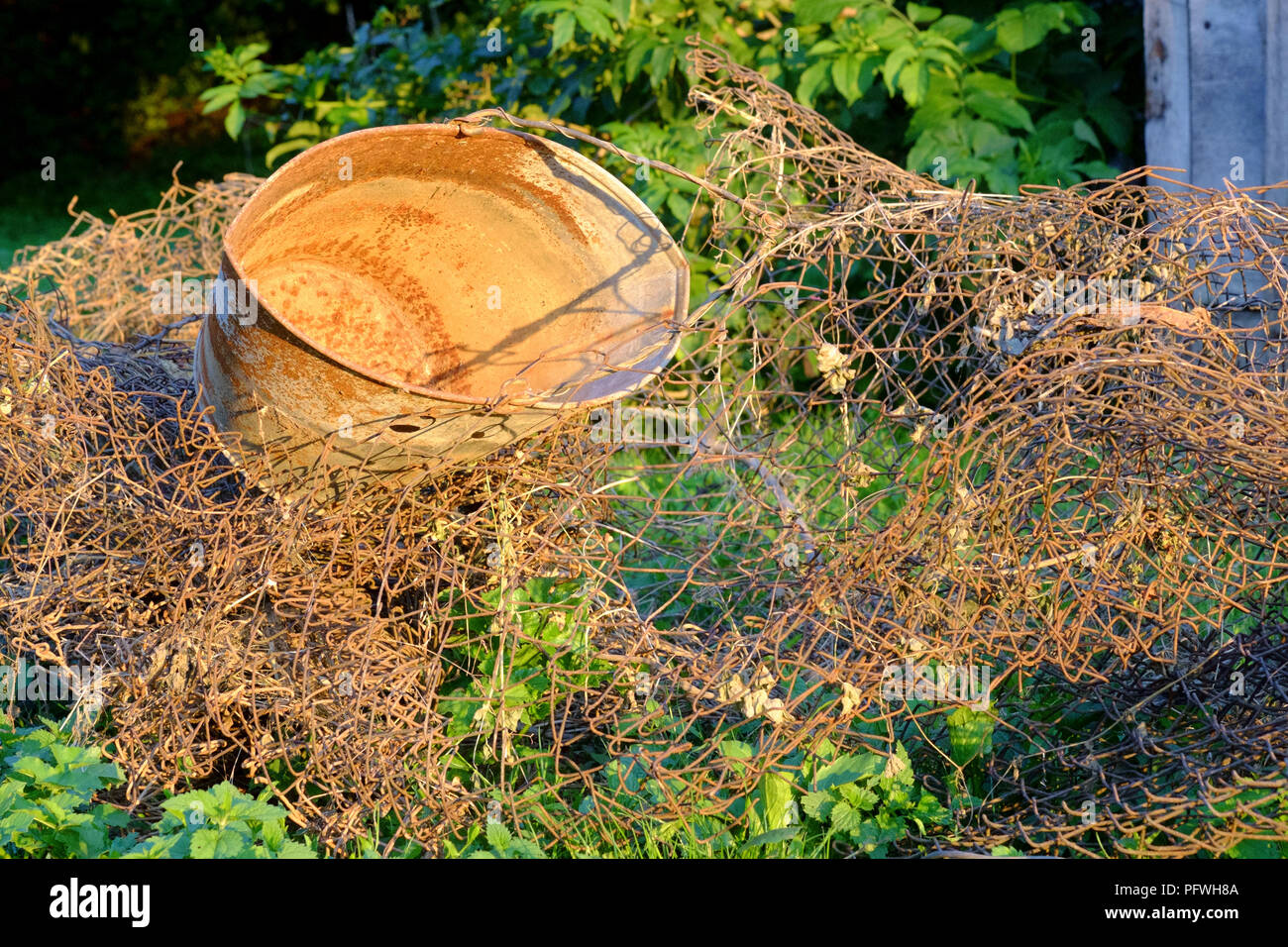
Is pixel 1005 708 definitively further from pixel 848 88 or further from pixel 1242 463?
pixel 848 88

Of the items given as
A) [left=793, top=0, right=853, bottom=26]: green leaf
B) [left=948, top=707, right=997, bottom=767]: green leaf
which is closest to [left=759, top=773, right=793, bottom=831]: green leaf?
[left=948, top=707, right=997, bottom=767]: green leaf

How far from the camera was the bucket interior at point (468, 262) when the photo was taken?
262 centimetres

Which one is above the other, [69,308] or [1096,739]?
[69,308]

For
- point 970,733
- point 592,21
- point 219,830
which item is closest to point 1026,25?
point 592,21

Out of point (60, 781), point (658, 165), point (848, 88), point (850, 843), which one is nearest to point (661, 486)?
point (848, 88)

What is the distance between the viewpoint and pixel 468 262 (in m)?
2.90

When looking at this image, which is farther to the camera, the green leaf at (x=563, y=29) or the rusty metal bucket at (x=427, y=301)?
the green leaf at (x=563, y=29)

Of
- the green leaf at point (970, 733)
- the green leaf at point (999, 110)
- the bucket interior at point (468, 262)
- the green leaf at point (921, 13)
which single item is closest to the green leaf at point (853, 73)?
the green leaf at point (921, 13)

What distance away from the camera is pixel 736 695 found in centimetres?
216

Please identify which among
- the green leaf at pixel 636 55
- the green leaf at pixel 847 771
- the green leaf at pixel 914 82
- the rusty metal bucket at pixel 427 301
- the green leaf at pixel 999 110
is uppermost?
the green leaf at pixel 636 55

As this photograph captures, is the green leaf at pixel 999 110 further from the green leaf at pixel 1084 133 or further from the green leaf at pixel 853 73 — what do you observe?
the green leaf at pixel 853 73

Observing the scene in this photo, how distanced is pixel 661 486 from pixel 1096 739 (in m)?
2.01

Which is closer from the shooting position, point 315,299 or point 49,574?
point 49,574

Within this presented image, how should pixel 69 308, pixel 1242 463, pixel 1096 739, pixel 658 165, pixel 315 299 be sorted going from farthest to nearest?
1. pixel 69 308
2. pixel 315 299
3. pixel 658 165
4. pixel 1096 739
5. pixel 1242 463
